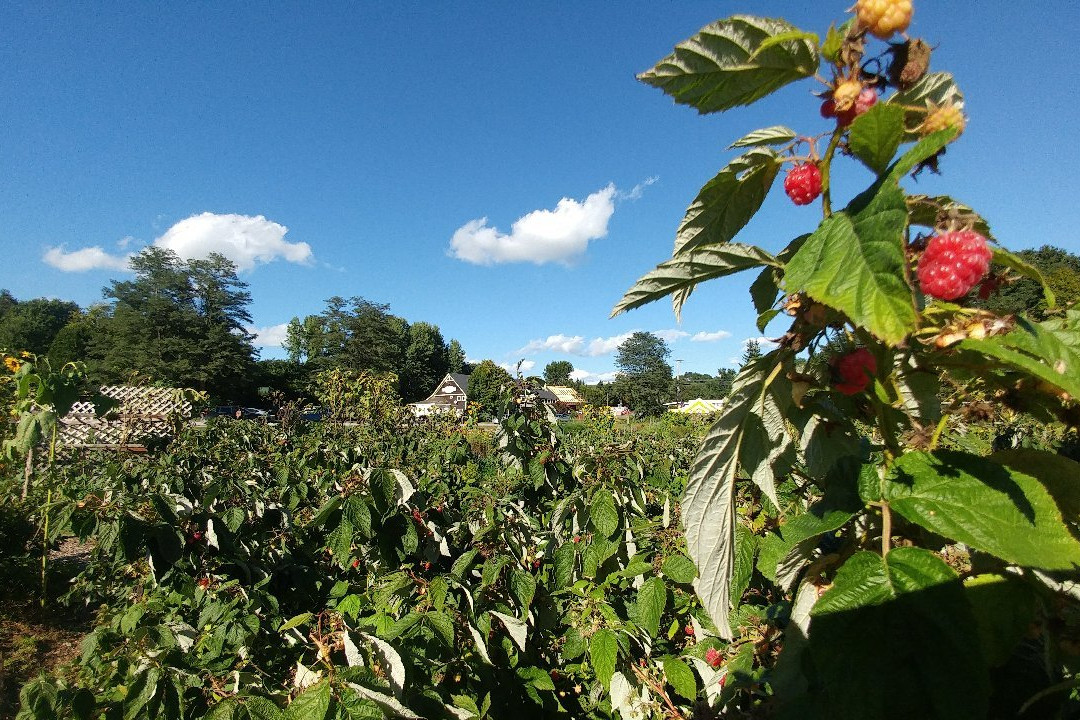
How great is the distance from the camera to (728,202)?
2.59 feet

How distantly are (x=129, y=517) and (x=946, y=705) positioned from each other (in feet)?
9.89

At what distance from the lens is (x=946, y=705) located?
0.44 metres

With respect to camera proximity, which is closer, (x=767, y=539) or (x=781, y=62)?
(x=781, y=62)

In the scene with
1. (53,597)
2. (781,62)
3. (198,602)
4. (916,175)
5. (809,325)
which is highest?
(781,62)

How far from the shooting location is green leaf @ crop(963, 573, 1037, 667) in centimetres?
58

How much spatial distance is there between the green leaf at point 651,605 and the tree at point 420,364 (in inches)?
2217

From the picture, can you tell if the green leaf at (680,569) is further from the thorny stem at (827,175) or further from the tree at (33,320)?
the tree at (33,320)

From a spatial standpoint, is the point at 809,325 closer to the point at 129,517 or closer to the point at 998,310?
the point at 998,310

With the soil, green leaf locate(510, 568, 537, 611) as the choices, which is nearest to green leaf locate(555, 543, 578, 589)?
green leaf locate(510, 568, 537, 611)

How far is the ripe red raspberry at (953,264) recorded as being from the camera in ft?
1.69

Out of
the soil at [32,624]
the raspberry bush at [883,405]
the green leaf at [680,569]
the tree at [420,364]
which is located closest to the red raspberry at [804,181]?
the raspberry bush at [883,405]

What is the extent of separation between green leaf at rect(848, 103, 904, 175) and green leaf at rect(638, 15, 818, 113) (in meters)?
0.17

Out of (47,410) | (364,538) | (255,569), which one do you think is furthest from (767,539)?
(47,410)

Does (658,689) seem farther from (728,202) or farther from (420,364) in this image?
(420,364)
